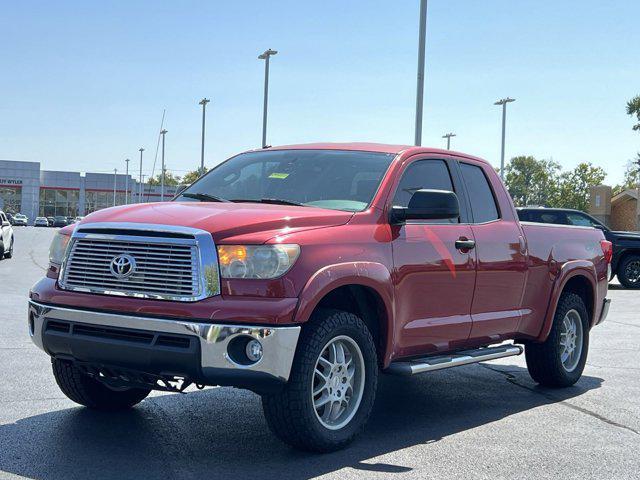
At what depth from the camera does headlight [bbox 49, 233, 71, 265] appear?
552 centimetres

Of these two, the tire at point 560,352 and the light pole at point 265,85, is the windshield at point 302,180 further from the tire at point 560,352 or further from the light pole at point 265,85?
the light pole at point 265,85

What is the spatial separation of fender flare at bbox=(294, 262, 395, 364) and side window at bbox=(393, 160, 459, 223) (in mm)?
732

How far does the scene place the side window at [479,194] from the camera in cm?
711

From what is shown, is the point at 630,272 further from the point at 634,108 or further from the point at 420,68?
the point at 634,108

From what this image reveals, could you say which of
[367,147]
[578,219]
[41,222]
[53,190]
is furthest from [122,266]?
[53,190]

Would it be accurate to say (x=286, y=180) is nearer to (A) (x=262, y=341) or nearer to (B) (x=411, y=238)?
(B) (x=411, y=238)

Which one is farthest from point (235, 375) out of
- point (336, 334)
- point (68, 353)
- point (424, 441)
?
point (424, 441)

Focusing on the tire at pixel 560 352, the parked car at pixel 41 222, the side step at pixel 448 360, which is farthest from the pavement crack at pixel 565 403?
the parked car at pixel 41 222

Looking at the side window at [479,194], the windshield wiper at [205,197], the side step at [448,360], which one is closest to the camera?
the side step at [448,360]

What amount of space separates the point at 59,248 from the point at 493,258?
10.7ft

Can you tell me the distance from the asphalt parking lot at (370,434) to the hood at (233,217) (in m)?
1.32

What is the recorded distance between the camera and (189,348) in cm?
481

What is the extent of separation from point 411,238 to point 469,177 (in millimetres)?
1450

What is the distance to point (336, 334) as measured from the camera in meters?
5.29
